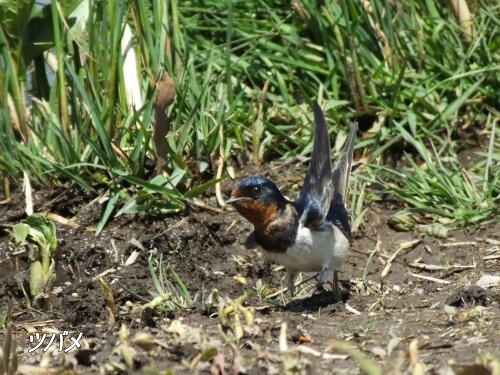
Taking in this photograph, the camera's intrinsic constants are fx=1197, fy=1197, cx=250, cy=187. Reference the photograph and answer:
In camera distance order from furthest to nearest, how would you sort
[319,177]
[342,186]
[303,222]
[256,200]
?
[342,186]
[319,177]
[303,222]
[256,200]

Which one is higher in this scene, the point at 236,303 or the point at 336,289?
the point at 236,303

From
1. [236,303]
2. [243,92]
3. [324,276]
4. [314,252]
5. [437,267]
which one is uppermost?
[243,92]

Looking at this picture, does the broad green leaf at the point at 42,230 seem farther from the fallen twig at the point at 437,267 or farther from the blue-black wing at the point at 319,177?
the fallen twig at the point at 437,267

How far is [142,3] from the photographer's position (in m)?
5.60

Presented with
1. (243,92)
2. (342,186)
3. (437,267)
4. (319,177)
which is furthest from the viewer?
(243,92)

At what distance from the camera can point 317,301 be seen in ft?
15.8

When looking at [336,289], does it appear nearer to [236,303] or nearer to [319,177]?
[319,177]

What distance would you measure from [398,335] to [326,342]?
0.81ft

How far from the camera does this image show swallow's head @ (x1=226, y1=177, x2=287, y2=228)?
4.74 metres

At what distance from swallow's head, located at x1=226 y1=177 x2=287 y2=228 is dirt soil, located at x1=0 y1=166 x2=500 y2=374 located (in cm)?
35

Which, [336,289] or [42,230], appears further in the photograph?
[42,230]

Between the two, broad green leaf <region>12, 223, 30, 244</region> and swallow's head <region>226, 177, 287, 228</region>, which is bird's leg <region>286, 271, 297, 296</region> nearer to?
swallow's head <region>226, 177, 287, 228</region>

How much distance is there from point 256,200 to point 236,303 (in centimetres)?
86

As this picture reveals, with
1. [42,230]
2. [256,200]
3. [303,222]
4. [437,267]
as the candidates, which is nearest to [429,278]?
[437,267]
